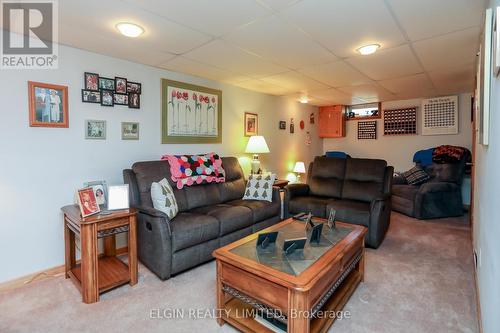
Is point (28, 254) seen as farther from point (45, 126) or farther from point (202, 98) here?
point (202, 98)

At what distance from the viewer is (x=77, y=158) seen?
102 inches

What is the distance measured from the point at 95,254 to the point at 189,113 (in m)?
2.08

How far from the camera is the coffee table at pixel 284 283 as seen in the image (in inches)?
55.7

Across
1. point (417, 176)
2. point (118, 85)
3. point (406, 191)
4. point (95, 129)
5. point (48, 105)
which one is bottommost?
point (406, 191)

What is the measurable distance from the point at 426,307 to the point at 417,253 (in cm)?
110

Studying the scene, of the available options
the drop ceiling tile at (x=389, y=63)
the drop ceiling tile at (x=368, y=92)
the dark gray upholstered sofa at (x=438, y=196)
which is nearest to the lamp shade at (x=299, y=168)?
the drop ceiling tile at (x=368, y=92)

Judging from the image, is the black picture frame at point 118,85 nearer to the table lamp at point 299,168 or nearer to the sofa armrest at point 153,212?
the sofa armrest at point 153,212

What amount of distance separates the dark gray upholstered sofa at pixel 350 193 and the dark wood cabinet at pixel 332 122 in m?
2.33

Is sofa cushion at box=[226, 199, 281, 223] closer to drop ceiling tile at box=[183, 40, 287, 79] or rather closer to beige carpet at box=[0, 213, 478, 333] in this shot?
beige carpet at box=[0, 213, 478, 333]

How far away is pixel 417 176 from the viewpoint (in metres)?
4.64

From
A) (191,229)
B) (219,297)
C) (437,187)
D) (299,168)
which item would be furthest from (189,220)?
(437,187)

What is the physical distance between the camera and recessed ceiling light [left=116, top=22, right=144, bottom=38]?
205 centimetres

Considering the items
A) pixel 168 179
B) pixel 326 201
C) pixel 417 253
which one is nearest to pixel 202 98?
pixel 168 179

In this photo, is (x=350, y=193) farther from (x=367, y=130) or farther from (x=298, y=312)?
(x=367, y=130)
